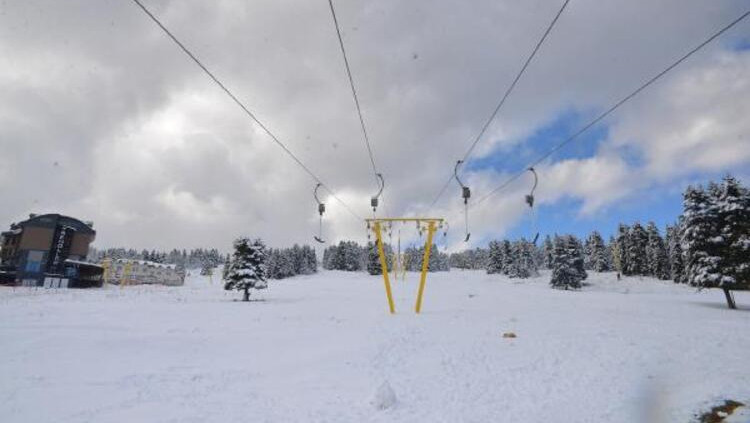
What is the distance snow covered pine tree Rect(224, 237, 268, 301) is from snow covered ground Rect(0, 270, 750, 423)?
1592 centimetres

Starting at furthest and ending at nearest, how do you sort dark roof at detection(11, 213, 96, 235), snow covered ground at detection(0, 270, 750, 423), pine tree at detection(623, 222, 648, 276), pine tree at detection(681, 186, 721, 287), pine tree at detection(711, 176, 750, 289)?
pine tree at detection(623, 222, 648, 276) → dark roof at detection(11, 213, 96, 235) → pine tree at detection(681, 186, 721, 287) → pine tree at detection(711, 176, 750, 289) → snow covered ground at detection(0, 270, 750, 423)

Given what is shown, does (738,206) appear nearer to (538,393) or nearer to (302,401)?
(538,393)

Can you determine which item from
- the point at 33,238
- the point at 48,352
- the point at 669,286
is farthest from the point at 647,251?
the point at 33,238

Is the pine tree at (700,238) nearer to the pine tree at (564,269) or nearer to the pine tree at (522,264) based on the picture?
the pine tree at (564,269)

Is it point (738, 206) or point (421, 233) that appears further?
point (738, 206)

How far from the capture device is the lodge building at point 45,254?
70.2 m

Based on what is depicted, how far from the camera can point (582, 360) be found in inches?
586

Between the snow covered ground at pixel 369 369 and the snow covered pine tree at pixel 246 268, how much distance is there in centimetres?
1592

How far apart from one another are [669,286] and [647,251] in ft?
55.2

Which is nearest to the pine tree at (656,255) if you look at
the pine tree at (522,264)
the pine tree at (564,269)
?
the pine tree at (564,269)

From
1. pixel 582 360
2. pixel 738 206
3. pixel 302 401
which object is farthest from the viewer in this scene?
pixel 738 206

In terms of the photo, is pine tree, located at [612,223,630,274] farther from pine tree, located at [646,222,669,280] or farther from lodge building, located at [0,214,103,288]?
lodge building, located at [0,214,103,288]

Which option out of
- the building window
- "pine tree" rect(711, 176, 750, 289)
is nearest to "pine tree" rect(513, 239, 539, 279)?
"pine tree" rect(711, 176, 750, 289)

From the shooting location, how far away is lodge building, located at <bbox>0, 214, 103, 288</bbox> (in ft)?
230
